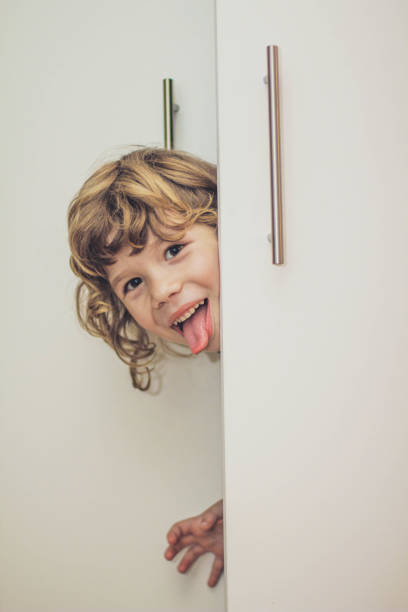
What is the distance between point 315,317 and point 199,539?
0.50 metres

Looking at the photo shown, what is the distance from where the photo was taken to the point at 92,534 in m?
0.88

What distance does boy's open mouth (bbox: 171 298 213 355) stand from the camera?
0.72 m

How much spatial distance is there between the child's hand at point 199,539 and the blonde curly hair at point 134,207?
1.38 feet

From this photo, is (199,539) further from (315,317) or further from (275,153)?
(275,153)

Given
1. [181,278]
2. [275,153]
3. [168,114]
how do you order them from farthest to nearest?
1. [168,114]
2. [181,278]
3. [275,153]

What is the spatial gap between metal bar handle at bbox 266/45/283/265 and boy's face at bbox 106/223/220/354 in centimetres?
14

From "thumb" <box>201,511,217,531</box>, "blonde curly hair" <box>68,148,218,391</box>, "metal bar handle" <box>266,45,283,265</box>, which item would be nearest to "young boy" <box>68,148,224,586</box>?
"blonde curly hair" <box>68,148,218,391</box>

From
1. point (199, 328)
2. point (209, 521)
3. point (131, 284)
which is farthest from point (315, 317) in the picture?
point (209, 521)

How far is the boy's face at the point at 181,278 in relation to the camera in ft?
2.27

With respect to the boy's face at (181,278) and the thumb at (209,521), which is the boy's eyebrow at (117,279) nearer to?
the boy's face at (181,278)

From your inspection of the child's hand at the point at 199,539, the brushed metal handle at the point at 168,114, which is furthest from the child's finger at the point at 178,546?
the brushed metal handle at the point at 168,114

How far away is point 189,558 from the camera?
33.2 inches

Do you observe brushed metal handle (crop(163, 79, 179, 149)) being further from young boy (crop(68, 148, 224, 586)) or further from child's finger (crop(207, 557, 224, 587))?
child's finger (crop(207, 557, 224, 587))

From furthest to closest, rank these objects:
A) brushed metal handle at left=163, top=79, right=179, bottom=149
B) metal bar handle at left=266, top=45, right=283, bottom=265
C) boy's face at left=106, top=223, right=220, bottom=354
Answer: brushed metal handle at left=163, top=79, right=179, bottom=149, boy's face at left=106, top=223, right=220, bottom=354, metal bar handle at left=266, top=45, right=283, bottom=265
